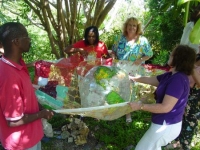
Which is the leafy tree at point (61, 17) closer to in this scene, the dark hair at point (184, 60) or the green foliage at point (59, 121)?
the green foliage at point (59, 121)

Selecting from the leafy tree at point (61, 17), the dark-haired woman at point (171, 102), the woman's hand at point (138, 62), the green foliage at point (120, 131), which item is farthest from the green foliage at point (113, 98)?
the leafy tree at point (61, 17)

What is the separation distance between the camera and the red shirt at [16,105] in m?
1.55

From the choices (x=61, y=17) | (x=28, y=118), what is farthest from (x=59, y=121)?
(x=28, y=118)

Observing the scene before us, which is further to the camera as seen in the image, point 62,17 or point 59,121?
point 62,17

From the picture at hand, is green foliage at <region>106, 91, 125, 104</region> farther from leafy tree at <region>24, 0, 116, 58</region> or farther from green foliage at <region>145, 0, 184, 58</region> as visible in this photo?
green foliage at <region>145, 0, 184, 58</region>

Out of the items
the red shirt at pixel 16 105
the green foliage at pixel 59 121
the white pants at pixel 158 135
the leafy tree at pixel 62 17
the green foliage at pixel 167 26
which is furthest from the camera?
the green foliage at pixel 167 26

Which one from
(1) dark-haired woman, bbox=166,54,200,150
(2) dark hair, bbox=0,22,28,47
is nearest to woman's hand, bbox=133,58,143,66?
(1) dark-haired woman, bbox=166,54,200,150

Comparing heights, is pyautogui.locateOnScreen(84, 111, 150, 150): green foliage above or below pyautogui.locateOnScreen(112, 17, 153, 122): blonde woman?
below

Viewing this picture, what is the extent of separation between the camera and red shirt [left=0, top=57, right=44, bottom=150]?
5.09 feet

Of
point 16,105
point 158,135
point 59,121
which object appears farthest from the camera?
point 59,121

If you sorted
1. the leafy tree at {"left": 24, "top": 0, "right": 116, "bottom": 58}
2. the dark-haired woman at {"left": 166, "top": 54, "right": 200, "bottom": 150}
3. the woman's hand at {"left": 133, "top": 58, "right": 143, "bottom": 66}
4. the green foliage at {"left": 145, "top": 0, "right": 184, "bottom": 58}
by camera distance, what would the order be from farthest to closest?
the green foliage at {"left": 145, "top": 0, "right": 184, "bottom": 58}
the leafy tree at {"left": 24, "top": 0, "right": 116, "bottom": 58}
the woman's hand at {"left": 133, "top": 58, "right": 143, "bottom": 66}
the dark-haired woman at {"left": 166, "top": 54, "right": 200, "bottom": 150}

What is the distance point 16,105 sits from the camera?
158 centimetres

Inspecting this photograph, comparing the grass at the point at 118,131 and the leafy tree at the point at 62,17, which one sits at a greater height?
the leafy tree at the point at 62,17

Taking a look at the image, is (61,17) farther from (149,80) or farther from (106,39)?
(106,39)
